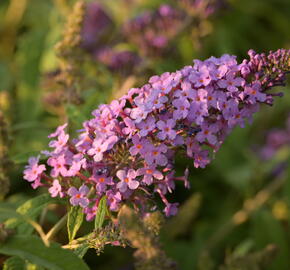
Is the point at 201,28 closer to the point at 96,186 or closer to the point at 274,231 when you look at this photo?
the point at 274,231

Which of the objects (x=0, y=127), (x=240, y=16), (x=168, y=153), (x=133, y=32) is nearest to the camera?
(x=168, y=153)

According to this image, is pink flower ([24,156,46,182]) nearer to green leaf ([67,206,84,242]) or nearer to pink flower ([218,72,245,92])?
green leaf ([67,206,84,242])

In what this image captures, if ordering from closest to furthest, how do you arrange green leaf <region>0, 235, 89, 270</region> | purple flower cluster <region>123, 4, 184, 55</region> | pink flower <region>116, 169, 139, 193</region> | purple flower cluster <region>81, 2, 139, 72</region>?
green leaf <region>0, 235, 89, 270</region>
pink flower <region>116, 169, 139, 193</region>
purple flower cluster <region>81, 2, 139, 72</region>
purple flower cluster <region>123, 4, 184, 55</region>

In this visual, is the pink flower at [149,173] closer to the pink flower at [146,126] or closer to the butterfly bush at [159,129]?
the butterfly bush at [159,129]

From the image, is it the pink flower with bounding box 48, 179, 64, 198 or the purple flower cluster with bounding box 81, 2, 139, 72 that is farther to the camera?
the purple flower cluster with bounding box 81, 2, 139, 72

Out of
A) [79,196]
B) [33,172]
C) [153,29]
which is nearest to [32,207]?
[33,172]

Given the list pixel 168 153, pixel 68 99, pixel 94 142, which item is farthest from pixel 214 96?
pixel 68 99

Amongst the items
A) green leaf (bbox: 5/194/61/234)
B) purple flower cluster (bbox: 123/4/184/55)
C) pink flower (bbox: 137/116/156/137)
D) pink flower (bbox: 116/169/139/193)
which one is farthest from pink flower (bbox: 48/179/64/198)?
purple flower cluster (bbox: 123/4/184/55)
